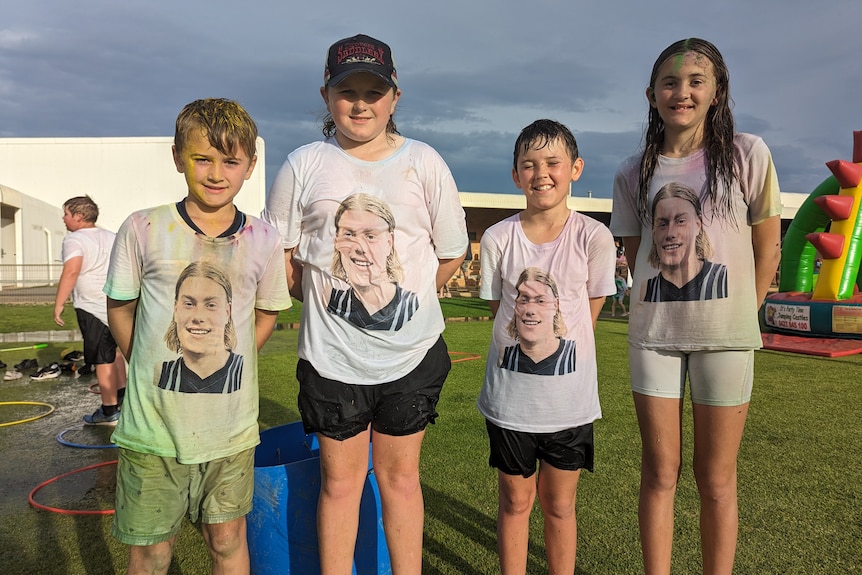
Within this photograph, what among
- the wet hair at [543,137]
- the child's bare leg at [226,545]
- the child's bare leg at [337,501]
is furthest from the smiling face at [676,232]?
the child's bare leg at [226,545]

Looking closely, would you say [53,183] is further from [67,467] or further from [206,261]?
[206,261]

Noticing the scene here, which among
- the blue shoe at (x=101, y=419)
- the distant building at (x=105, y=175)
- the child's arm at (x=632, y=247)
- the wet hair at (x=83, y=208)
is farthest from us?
the distant building at (x=105, y=175)

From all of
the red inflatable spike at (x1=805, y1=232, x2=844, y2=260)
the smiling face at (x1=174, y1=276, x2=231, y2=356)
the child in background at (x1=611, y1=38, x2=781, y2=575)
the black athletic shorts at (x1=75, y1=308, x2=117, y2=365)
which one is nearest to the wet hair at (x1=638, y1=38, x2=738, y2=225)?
the child in background at (x1=611, y1=38, x2=781, y2=575)

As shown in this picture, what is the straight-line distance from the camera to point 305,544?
227 cm

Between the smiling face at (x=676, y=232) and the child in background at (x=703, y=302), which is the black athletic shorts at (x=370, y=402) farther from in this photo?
the smiling face at (x=676, y=232)

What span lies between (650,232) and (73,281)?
5.19 metres

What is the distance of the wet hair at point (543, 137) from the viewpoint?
7.70 ft

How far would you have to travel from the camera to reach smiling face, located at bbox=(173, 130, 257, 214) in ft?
6.54

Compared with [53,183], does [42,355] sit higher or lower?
lower

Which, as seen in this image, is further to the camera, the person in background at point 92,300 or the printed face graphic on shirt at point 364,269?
the person in background at point 92,300

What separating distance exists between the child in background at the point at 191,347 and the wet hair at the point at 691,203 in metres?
1.52

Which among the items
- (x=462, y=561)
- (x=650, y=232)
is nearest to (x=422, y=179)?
(x=650, y=232)

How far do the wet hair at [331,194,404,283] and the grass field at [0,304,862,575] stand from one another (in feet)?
5.08

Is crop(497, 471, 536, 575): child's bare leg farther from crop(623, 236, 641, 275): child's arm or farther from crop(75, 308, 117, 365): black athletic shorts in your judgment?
crop(75, 308, 117, 365): black athletic shorts
